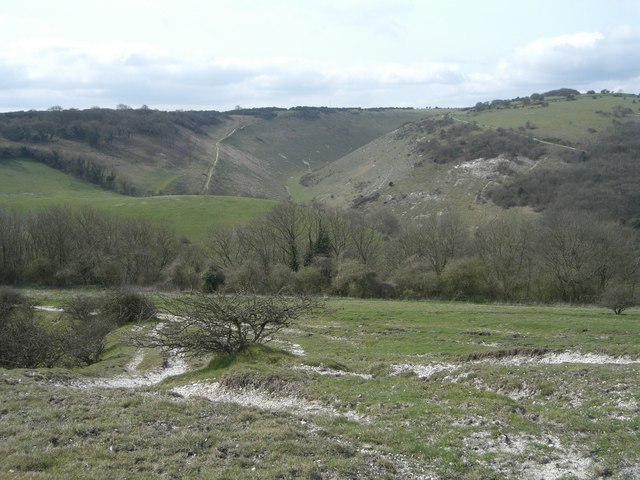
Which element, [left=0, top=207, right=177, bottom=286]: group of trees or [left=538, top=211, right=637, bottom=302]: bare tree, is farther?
[left=0, top=207, right=177, bottom=286]: group of trees

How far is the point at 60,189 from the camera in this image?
483ft

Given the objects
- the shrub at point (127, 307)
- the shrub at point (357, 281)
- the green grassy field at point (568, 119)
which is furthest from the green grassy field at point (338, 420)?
the green grassy field at point (568, 119)

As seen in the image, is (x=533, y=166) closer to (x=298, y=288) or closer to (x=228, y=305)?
(x=298, y=288)

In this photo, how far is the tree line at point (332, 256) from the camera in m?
61.7

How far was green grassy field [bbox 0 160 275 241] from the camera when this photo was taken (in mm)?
109694

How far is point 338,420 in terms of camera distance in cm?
1661

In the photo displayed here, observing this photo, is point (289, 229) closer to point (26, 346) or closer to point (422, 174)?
point (26, 346)

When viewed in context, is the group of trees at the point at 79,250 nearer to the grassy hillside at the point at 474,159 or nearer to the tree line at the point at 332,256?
the tree line at the point at 332,256

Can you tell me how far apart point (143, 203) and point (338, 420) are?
113 meters

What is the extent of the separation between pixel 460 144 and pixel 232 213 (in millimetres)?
85126

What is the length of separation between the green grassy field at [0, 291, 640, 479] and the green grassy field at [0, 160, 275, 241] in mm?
81460

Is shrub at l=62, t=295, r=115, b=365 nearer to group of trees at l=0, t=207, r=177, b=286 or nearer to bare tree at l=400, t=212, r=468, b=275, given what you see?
group of trees at l=0, t=207, r=177, b=286

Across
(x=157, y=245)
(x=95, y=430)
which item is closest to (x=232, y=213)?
(x=157, y=245)

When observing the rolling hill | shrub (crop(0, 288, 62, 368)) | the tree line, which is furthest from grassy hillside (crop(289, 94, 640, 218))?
shrub (crop(0, 288, 62, 368))
